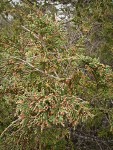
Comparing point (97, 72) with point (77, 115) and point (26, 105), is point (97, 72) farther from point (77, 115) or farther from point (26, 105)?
point (26, 105)

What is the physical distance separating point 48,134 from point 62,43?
1.33m

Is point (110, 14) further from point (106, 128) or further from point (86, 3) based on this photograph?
point (106, 128)

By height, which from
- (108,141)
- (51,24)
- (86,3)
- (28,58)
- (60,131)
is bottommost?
(108,141)

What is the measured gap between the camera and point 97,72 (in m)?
3.66

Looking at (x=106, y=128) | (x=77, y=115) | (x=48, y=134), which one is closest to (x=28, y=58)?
(x=77, y=115)

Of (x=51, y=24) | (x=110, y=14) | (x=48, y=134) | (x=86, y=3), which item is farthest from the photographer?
(x=86, y=3)

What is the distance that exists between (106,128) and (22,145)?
2.35 metres

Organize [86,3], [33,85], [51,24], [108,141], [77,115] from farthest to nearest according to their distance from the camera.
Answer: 1. [86,3]
2. [108,141]
3. [51,24]
4. [33,85]
5. [77,115]

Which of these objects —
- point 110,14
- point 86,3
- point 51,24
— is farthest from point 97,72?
point 86,3

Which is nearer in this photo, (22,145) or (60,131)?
(22,145)

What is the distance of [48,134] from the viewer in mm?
4457

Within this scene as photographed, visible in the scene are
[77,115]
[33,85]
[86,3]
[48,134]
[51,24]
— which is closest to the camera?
[77,115]

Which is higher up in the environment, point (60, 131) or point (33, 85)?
point (33, 85)

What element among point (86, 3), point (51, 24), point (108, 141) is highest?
point (51, 24)
